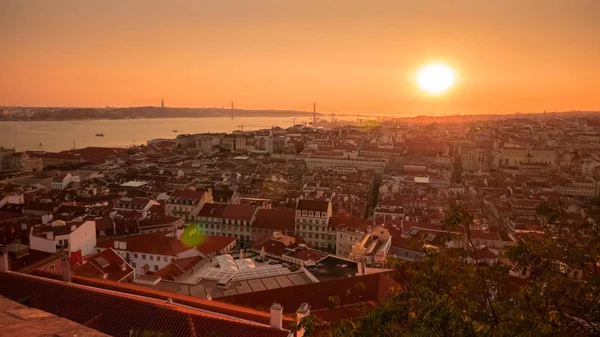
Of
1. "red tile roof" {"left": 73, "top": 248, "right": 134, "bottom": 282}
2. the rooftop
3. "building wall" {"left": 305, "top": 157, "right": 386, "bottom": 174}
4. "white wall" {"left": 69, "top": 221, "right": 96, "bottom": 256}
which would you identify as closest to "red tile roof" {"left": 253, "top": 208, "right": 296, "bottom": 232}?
"white wall" {"left": 69, "top": 221, "right": 96, "bottom": 256}

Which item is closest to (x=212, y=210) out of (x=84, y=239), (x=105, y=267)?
(x=84, y=239)

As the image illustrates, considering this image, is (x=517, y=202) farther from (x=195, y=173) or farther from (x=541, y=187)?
(x=195, y=173)

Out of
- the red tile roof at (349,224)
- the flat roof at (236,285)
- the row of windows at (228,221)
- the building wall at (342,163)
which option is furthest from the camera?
the building wall at (342,163)

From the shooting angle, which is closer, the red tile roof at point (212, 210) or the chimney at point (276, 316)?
the chimney at point (276, 316)

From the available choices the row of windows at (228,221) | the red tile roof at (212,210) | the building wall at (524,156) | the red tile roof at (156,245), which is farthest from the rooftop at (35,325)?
the building wall at (524,156)

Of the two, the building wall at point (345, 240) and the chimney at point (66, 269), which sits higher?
the chimney at point (66, 269)

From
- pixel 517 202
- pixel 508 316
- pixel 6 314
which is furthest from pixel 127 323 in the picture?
pixel 517 202

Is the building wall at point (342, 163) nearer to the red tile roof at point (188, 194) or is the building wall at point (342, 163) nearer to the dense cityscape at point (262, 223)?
the dense cityscape at point (262, 223)

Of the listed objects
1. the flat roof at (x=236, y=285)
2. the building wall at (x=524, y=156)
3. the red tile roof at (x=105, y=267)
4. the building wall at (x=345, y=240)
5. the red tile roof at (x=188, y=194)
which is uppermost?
the building wall at (x=524, y=156)
